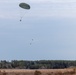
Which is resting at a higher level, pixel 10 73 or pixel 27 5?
pixel 27 5

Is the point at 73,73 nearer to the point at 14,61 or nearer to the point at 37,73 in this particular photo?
the point at 37,73

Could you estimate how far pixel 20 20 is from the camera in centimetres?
7606

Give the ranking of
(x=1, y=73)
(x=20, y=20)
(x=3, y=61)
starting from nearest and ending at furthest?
(x=20, y=20), (x=1, y=73), (x=3, y=61)

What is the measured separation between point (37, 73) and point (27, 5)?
705 inches

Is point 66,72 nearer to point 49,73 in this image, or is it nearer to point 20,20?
point 49,73

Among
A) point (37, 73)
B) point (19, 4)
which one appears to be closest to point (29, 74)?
point (37, 73)

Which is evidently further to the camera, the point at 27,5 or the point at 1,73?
the point at 1,73

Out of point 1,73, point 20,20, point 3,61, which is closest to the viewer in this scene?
point 20,20

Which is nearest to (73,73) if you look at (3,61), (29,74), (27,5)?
(29,74)

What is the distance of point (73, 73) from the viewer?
93312 millimetres

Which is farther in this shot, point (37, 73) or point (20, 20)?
point (37, 73)

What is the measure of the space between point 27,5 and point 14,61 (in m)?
99.7

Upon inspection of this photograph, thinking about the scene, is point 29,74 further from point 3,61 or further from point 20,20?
point 3,61

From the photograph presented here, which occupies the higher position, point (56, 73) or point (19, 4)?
point (19, 4)
